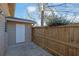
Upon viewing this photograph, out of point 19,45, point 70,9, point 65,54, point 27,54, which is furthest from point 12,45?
point 70,9

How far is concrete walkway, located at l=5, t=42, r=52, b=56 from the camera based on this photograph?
4.24 m

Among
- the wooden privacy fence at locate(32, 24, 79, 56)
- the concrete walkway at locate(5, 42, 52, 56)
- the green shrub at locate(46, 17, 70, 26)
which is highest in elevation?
the green shrub at locate(46, 17, 70, 26)

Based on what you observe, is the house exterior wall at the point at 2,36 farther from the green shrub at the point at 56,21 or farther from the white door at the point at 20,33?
the green shrub at the point at 56,21

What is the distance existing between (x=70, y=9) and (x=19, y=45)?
1.59 meters

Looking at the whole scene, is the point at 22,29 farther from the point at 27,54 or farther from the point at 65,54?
the point at 65,54

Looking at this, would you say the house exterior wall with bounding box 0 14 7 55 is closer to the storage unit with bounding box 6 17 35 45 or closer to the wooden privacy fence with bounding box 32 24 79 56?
the storage unit with bounding box 6 17 35 45

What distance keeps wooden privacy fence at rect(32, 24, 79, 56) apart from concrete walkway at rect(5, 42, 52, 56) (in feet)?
0.41

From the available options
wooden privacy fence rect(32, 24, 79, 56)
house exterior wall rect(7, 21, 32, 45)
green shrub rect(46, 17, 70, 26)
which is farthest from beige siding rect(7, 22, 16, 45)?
green shrub rect(46, 17, 70, 26)

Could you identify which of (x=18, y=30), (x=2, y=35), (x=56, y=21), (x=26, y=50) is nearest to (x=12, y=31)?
(x=18, y=30)

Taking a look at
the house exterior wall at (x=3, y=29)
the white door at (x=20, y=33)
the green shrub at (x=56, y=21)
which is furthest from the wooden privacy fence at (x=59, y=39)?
the house exterior wall at (x=3, y=29)

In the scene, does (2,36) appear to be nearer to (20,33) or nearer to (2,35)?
(2,35)

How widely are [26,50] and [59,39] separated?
906mm

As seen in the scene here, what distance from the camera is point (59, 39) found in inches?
171

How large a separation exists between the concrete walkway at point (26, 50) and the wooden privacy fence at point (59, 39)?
0.12 meters
